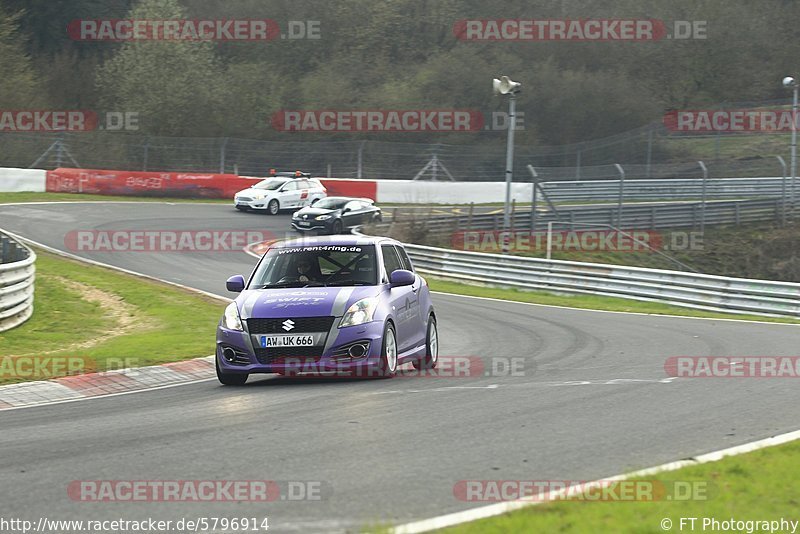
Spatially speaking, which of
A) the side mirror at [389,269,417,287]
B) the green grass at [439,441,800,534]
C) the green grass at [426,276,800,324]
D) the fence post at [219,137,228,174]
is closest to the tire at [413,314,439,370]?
the side mirror at [389,269,417,287]

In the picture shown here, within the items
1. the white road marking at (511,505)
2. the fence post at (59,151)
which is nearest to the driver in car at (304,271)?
the white road marking at (511,505)

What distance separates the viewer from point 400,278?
1193 cm

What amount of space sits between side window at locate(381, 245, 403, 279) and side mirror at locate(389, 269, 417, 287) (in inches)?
7.2

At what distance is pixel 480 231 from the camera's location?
34.8 m

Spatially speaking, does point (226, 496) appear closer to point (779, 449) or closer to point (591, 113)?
point (779, 449)

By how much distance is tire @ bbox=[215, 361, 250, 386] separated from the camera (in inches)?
448

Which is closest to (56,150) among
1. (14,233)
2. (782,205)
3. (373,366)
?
(14,233)

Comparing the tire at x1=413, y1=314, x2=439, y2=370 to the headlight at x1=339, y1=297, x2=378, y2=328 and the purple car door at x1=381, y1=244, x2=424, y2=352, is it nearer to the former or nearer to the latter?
the purple car door at x1=381, y1=244, x2=424, y2=352

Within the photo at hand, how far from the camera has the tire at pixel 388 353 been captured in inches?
445

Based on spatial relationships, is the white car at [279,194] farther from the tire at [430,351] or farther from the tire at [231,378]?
Result: the tire at [231,378]

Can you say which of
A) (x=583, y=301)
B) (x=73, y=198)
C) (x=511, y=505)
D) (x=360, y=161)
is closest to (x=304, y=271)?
(x=511, y=505)

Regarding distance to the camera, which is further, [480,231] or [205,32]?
[205,32]

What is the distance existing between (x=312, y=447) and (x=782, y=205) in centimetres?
3484

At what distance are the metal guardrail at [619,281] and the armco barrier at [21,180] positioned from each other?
17.1m
